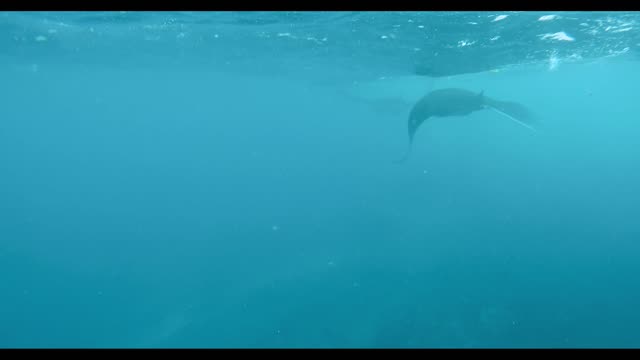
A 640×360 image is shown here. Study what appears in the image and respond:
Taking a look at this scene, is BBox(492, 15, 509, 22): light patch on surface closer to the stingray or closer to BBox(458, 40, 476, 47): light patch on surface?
BBox(458, 40, 476, 47): light patch on surface

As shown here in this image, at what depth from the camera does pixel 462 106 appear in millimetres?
13609

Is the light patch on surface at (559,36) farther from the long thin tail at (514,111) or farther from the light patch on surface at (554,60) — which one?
the long thin tail at (514,111)

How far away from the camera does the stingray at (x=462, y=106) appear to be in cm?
1287

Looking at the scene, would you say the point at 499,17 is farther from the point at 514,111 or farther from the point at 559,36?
the point at 559,36

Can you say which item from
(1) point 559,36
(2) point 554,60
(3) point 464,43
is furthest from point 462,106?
(2) point 554,60

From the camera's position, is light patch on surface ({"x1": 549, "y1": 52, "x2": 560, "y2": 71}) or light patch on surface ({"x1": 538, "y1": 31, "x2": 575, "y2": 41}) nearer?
light patch on surface ({"x1": 538, "y1": 31, "x2": 575, "y2": 41})

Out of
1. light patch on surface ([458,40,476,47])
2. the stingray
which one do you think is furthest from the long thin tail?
light patch on surface ([458,40,476,47])

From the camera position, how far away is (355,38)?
1884cm

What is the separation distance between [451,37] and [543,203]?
9219 mm

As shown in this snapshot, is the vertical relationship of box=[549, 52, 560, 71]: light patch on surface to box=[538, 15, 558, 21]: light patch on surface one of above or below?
below

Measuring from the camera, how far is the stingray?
12.9m

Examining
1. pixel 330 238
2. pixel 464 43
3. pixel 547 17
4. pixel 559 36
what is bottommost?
pixel 330 238
